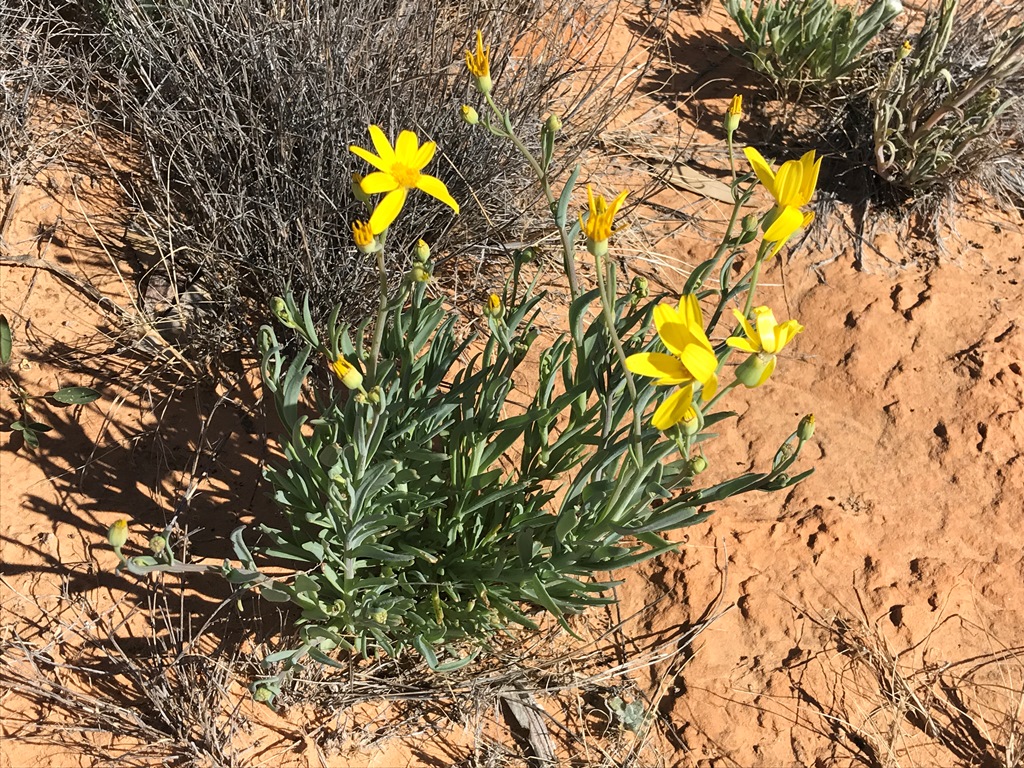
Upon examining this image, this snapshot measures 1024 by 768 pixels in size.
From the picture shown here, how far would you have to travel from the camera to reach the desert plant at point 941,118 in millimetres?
3119

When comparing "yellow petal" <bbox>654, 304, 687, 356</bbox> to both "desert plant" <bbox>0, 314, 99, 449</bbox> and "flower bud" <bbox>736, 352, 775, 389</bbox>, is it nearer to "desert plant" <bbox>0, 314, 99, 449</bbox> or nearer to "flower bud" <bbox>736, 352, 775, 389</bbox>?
"flower bud" <bbox>736, 352, 775, 389</bbox>

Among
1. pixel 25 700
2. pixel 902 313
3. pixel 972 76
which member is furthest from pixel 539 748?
pixel 972 76

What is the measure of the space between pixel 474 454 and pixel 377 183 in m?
0.70

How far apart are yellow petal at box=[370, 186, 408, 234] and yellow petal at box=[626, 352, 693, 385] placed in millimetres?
450

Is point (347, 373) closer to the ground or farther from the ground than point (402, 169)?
closer to the ground

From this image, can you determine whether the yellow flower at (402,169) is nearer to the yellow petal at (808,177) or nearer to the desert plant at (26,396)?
the yellow petal at (808,177)

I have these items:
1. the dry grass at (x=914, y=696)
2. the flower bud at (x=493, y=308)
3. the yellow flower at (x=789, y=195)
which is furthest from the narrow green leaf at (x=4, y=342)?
the dry grass at (x=914, y=696)

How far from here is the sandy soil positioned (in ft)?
6.73

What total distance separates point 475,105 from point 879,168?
168 centimetres

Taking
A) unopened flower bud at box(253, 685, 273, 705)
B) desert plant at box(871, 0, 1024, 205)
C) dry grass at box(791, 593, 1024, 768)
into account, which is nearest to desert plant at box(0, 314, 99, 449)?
unopened flower bud at box(253, 685, 273, 705)

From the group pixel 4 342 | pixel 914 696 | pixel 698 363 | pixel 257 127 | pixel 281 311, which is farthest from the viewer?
pixel 257 127

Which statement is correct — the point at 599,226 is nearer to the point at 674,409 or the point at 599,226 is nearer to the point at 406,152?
the point at 674,409

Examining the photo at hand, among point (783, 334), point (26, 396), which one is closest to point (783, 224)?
point (783, 334)

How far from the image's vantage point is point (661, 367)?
48.5 inches
